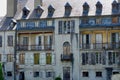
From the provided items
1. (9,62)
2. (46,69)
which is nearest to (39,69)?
(46,69)

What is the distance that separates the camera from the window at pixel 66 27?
6944 cm

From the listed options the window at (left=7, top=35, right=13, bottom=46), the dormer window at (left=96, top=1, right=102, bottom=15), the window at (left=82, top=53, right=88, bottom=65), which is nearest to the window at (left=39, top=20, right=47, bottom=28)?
the window at (left=7, top=35, right=13, bottom=46)

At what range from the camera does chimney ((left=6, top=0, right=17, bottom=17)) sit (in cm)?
7638

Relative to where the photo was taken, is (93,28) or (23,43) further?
(23,43)

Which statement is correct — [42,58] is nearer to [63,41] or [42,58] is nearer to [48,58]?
[48,58]

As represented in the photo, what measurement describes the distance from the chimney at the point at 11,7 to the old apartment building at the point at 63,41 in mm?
179

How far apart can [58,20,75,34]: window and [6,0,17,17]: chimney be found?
34.8 ft

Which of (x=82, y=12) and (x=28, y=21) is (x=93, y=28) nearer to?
(x=82, y=12)

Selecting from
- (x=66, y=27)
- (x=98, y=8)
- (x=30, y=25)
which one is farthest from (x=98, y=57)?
(x=30, y=25)

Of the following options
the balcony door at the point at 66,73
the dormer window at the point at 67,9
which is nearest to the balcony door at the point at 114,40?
the balcony door at the point at 66,73

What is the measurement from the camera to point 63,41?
2749 inches

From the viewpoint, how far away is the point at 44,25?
7131cm

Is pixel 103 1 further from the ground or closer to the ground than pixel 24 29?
further from the ground

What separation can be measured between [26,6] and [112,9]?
15718 mm
